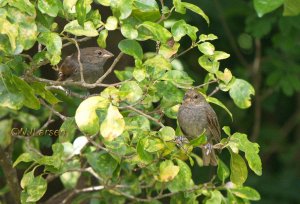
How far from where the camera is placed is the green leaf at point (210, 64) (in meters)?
3.95

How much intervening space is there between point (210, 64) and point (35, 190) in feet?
3.55

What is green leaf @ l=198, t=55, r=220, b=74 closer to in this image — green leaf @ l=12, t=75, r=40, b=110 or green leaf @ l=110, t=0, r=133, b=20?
green leaf @ l=110, t=0, r=133, b=20

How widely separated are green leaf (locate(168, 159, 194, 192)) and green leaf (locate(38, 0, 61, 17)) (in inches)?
43.2

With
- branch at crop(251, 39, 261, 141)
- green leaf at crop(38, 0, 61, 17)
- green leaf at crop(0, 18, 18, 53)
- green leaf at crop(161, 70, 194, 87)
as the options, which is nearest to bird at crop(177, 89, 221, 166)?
green leaf at crop(161, 70, 194, 87)

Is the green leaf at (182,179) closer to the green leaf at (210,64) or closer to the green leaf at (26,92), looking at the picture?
the green leaf at (210,64)

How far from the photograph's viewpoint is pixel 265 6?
393 centimetres

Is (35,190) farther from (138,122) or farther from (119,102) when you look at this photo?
(119,102)

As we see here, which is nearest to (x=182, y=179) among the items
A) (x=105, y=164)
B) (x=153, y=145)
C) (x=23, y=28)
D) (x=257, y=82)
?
(x=105, y=164)

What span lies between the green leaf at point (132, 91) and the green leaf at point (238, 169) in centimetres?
62

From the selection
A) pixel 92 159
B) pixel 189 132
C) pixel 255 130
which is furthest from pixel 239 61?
pixel 92 159

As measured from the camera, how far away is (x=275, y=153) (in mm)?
9180

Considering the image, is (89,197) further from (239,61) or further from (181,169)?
(239,61)

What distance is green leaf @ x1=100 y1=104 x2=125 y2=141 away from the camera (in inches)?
129

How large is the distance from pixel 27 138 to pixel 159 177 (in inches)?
36.5
